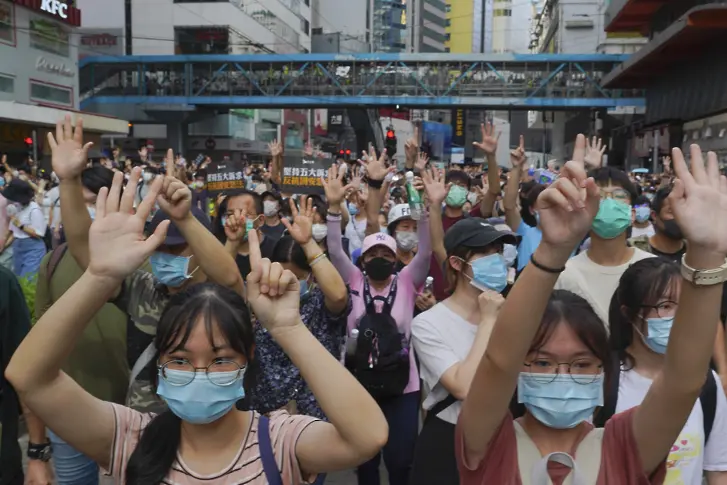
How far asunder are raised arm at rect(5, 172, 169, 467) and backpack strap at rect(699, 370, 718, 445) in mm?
1773

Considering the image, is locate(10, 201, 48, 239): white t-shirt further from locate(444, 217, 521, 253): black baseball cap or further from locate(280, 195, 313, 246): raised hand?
locate(444, 217, 521, 253): black baseball cap

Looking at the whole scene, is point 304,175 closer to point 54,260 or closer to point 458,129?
point 54,260

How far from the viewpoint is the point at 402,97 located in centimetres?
3762

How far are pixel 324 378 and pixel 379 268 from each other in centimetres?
257

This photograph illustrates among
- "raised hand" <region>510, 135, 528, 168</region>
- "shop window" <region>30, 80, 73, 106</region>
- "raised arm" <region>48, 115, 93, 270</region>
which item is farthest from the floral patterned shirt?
"shop window" <region>30, 80, 73, 106</region>

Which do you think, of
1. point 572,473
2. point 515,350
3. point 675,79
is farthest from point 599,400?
point 675,79

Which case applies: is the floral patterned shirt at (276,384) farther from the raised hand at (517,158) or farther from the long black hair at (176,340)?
the raised hand at (517,158)

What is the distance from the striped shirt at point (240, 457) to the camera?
2041 mm

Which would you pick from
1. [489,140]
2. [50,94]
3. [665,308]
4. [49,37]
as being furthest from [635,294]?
[49,37]

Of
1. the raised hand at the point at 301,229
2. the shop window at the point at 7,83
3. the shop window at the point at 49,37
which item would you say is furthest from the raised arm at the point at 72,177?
the shop window at the point at 49,37

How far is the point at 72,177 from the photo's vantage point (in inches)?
125

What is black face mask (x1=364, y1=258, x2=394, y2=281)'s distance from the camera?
4434 millimetres

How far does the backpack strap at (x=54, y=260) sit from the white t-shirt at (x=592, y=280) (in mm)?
2437

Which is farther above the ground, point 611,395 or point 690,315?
point 690,315
